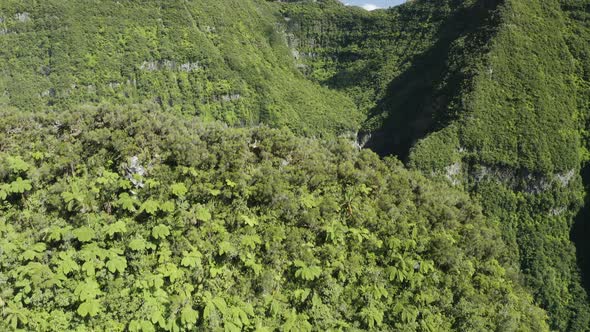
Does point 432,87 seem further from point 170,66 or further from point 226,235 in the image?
point 226,235

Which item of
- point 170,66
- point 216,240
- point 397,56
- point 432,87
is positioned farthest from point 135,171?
point 397,56

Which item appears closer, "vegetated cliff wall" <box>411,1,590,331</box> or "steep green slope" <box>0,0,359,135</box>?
"vegetated cliff wall" <box>411,1,590,331</box>

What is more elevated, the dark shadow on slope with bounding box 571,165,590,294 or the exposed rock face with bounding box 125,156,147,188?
the exposed rock face with bounding box 125,156,147,188

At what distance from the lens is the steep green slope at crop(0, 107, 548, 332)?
1873 cm

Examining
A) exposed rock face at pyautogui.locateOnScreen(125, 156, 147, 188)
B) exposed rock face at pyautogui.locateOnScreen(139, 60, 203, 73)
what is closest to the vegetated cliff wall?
exposed rock face at pyautogui.locateOnScreen(125, 156, 147, 188)

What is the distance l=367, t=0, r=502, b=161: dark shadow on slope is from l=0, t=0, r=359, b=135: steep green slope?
16034 millimetres

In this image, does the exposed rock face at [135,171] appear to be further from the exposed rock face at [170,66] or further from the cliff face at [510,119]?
the exposed rock face at [170,66]

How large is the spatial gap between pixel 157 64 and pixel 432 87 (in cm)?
9489

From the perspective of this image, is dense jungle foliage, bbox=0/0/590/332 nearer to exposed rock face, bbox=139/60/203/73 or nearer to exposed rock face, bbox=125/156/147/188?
exposed rock face, bbox=125/156/147/188

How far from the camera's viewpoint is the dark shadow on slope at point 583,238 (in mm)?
91944

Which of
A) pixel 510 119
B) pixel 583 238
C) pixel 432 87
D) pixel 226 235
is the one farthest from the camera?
pixel 432 87

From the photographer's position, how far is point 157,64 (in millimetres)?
137625

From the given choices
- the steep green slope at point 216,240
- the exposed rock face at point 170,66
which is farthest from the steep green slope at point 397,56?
the steep green slope at point 216,240

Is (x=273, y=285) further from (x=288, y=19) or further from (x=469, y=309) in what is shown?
(x=288, y=19)
